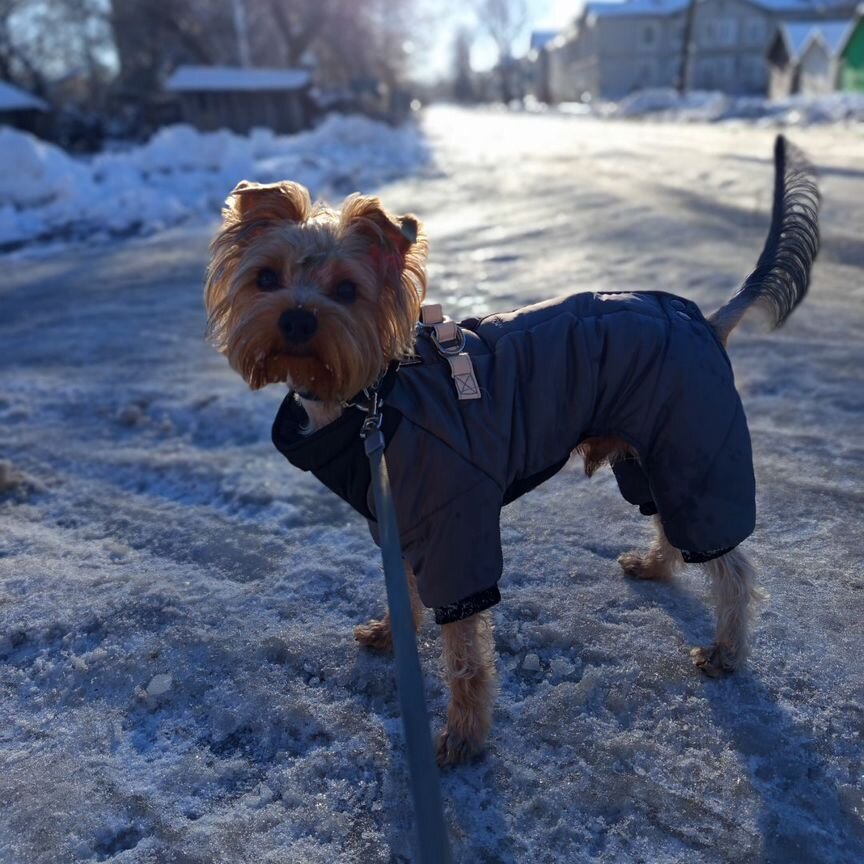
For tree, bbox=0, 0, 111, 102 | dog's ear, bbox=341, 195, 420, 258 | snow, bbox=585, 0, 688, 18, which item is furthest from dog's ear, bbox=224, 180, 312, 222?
snow, bbox=585, 0, 688, 18

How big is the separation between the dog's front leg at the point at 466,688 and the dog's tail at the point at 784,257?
1.52m

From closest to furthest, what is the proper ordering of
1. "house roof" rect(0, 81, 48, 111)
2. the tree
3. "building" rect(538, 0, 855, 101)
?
"house roof" rect(0, 81, 48, 111) < the tree < "building" rect(538, 0, 855, 101)

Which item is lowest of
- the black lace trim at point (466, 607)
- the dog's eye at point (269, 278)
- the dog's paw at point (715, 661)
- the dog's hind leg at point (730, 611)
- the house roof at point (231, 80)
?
the dog's paw at point (715, 661)

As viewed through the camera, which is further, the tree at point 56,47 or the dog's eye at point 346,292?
the tree at point 56,47

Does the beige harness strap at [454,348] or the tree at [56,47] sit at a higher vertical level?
the tree at [56,47]

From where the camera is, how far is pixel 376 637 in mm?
2988

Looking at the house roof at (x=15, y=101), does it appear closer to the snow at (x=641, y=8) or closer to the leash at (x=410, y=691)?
the leash at (x=410, y=691)

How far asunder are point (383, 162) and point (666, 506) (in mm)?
20552

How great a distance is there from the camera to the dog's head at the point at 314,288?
2.40 m

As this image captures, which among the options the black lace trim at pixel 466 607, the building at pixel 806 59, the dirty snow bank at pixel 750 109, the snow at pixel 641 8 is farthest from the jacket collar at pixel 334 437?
the snow at pixel 641 8

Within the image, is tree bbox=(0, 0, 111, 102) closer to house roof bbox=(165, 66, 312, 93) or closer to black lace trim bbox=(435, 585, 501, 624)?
house roof bbox=(165, 66, 312, 93)

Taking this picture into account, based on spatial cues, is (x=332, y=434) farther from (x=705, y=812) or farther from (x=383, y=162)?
(x=383, y=162)

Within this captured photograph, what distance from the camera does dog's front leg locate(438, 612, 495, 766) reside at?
8.30ft

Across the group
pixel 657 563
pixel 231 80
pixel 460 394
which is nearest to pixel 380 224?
pixel 460 394
